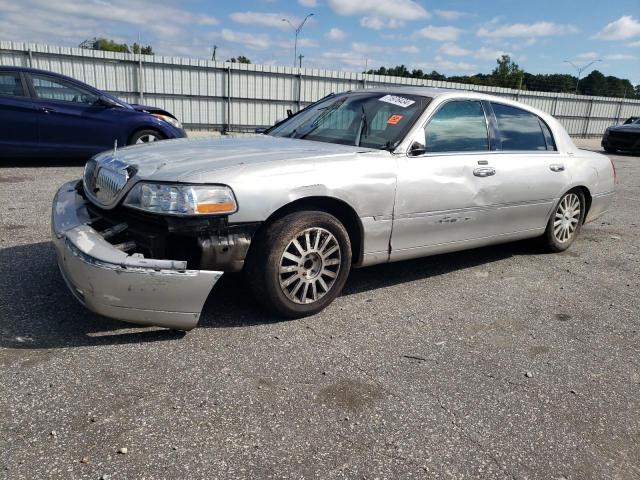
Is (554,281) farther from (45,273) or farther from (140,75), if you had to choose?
(140,75)

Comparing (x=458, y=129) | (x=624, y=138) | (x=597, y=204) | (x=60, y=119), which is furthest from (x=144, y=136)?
(x=624, y=138)

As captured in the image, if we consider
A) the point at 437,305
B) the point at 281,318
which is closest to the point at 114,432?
the point at 281,318

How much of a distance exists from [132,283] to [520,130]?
3.66 meters

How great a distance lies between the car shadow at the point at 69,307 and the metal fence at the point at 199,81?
12365 mm

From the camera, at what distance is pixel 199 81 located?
1781cm

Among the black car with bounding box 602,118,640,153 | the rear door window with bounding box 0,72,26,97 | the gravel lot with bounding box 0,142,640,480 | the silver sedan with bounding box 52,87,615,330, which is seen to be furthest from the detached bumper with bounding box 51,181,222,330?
the black car with bounding box 602,118,640,153

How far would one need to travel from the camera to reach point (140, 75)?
16906 millimetres

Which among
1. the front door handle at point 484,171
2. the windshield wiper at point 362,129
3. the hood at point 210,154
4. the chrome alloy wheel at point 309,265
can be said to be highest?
the windshield wiper at point 362,129

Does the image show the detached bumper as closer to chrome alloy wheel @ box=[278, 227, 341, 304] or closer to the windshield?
chrome alloy wheel @ box=[278, 227, 341, 304]

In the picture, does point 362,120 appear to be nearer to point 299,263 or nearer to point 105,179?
point 299,263

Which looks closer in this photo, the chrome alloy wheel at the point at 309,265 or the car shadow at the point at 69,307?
the car shadow at the point at 69,307

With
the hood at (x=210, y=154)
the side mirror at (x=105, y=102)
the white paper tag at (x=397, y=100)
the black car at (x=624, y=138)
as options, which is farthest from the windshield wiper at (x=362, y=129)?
the black car at (x=624, y=138)

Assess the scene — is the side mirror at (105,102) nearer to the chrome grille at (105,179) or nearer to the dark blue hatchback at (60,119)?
the dark blue hatchback at (60,119)

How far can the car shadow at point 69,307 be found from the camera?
117 inches
